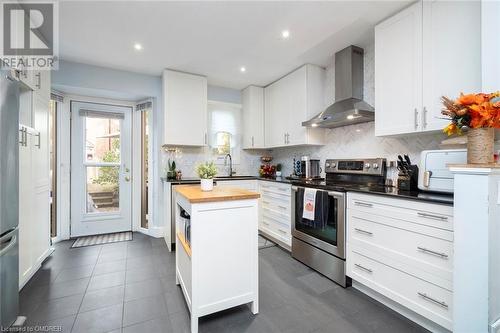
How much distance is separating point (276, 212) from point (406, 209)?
69.9 inches

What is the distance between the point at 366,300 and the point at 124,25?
3519 millimetres

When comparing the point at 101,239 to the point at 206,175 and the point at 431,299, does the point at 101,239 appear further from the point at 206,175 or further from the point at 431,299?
the point at 431,299

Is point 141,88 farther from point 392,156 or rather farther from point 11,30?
point 392,156

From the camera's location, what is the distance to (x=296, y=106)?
11.2ft

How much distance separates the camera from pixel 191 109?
3.59 metres

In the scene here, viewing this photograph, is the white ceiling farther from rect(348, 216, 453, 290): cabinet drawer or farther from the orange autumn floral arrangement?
rect(348, 216, 453, 290): cabinet drawer

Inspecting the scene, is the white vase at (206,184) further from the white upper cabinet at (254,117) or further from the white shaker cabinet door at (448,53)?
the white upper cabinet at (254,117)

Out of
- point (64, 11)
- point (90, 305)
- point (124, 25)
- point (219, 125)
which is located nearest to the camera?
point (90, 305)

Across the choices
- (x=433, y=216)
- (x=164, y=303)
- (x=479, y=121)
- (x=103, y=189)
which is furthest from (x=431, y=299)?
(x=103, y=189)

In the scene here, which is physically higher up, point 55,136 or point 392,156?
point 55,136

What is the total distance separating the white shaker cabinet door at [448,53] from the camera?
5.44ft

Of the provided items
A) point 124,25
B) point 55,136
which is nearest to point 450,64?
point 124,25

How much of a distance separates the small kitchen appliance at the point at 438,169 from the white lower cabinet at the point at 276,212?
1430 millimetres

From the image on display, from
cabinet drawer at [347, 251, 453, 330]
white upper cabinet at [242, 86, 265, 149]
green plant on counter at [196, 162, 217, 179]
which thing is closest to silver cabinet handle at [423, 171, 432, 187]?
cabinet drawer at [347, 251, 453, 330]
